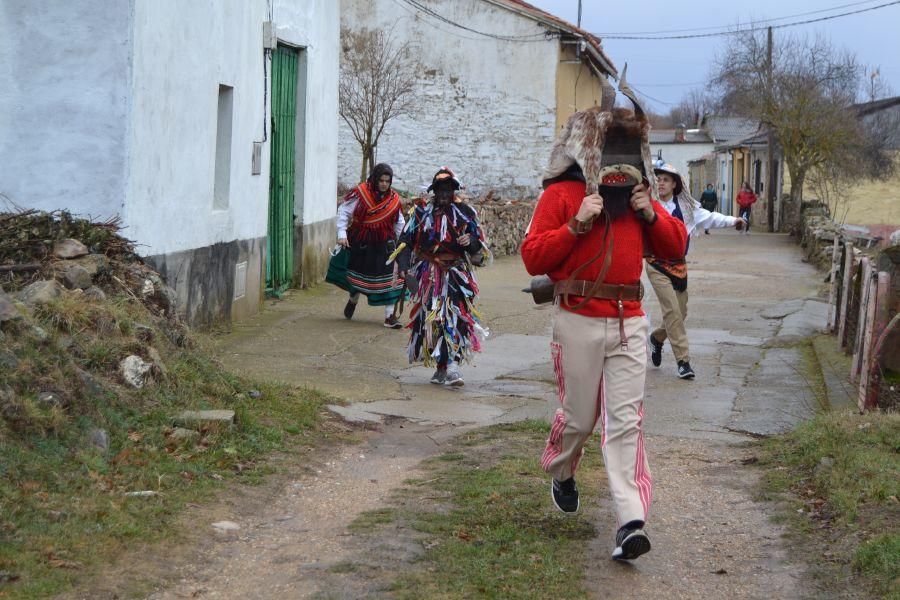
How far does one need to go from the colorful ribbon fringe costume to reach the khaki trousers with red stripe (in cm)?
429

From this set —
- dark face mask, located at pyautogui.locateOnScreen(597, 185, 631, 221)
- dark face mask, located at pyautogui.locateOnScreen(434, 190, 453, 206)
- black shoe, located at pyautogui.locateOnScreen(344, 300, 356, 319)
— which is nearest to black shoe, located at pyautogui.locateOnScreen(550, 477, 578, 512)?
dark face mask, located at pyautogui.locateOnScreen(597, 185, 631, 221)

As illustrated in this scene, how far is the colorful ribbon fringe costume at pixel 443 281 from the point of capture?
31.8ft

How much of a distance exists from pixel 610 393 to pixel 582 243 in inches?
27.0

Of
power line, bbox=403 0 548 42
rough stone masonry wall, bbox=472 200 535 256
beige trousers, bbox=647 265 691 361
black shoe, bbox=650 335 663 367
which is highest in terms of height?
power line, bbox=403 0 548 42

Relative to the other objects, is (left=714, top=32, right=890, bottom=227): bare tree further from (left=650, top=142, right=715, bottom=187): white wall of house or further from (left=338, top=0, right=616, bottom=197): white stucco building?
(left=650, top=142, right=715, bottom=187): white wall of house

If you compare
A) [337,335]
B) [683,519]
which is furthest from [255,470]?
[337,335]

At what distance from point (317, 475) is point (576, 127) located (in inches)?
102

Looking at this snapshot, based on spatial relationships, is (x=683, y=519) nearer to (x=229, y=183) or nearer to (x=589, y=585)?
(x=589, y=585)

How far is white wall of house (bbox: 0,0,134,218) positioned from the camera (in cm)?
877

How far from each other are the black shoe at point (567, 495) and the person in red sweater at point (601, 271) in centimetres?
21

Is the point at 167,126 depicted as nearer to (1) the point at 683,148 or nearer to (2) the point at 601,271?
(2) the point at 601,271

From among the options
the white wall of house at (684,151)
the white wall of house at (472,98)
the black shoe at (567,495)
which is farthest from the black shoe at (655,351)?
the white wall of house at (684,151)

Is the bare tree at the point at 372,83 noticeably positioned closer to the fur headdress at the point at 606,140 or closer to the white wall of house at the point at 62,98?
the white wall of house at the point at 62,98

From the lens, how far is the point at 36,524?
489 centimetres
